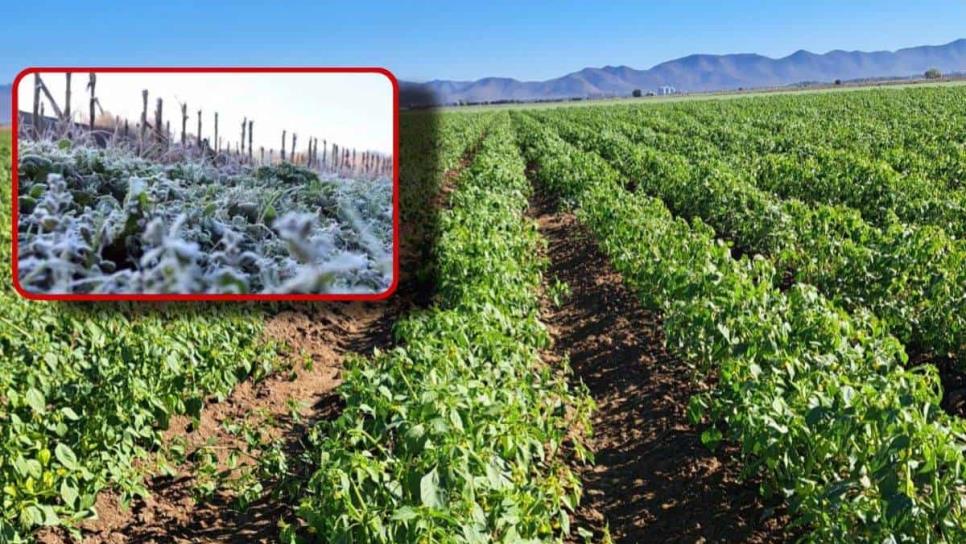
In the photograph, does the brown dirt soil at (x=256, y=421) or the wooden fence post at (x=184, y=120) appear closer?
the wooden fence post at (x=184, y=120)

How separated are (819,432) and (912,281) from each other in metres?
4.49

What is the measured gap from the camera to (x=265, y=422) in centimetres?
589

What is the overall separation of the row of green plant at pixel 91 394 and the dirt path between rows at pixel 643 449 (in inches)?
98.0

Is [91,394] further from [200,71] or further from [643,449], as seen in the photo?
[200,71]

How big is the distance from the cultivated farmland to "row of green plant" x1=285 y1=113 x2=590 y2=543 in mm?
19

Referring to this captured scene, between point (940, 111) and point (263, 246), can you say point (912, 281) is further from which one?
point (940, 111)

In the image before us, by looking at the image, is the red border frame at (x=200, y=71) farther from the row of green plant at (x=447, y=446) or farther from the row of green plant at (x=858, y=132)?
the row of green plant at (x=858, y=132)

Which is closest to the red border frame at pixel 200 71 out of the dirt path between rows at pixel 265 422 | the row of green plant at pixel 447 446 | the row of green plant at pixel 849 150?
the dirt path between rows at pixel 265 422

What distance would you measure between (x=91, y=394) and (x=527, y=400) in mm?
2441

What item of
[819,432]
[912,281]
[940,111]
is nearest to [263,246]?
[819,432]

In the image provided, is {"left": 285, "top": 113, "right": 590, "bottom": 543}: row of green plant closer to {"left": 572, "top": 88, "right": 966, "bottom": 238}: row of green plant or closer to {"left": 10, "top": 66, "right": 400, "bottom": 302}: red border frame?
{"left": 10, "top": 66, "right": 400, "bottom": 302}: red border frame

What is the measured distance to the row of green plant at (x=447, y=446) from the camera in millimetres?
3068

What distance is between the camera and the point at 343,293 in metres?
1.75

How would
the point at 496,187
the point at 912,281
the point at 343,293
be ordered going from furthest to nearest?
the point at 496,187
the point at 912,281
the point at 343,293
